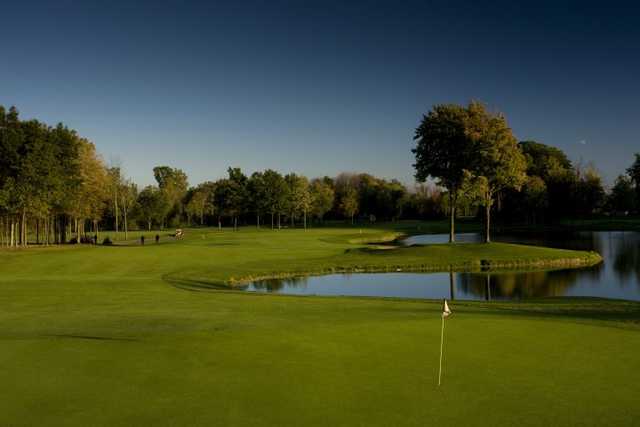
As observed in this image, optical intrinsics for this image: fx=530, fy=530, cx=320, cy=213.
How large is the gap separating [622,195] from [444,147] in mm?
91520

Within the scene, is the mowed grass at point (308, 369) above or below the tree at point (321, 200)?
below

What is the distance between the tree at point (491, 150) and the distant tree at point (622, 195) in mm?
86427

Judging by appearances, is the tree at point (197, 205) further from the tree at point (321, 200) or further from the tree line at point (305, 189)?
the tree at point (321, 200)

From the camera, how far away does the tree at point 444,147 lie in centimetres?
5731

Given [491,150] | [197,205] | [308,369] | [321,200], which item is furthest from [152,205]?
[308,369]

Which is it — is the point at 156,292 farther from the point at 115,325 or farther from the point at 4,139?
the point at 4,139

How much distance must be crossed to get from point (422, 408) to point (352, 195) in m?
144

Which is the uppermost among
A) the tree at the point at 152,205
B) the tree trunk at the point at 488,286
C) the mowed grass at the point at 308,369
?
the tree at the point at 152,205

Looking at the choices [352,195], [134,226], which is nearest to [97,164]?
[134,226]

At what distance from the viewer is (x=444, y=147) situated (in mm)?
58844

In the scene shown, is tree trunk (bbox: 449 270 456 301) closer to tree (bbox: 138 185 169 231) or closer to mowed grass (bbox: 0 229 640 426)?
mowed grass (bbox: 0 229 640 426)

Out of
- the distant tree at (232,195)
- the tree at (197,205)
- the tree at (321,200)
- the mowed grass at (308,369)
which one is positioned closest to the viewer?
the mowed grass at (308,369)

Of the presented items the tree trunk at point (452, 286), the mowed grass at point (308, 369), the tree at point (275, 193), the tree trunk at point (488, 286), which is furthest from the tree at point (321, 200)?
the mowed grass at point (308, 369)

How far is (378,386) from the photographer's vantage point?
8188 mm
